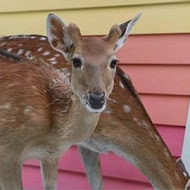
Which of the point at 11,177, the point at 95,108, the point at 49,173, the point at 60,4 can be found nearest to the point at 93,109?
the point at 95,108

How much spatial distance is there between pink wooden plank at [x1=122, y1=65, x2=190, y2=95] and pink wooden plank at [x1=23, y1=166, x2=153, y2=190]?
0.60 meters

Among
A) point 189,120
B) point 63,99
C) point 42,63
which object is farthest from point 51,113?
point 189,120

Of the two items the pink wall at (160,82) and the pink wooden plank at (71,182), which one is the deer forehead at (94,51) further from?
the pink wooden plank at (71,182)

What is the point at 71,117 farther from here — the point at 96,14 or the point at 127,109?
the point at 96,14

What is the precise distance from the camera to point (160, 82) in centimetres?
312

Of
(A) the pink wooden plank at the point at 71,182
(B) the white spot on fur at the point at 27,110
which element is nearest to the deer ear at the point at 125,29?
(B) the white spot on fur at the point at 27,110

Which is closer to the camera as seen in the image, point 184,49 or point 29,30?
point 184,49

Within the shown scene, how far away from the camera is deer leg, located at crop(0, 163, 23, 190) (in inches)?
97.9

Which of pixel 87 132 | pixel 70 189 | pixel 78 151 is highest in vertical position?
pixel 87 132

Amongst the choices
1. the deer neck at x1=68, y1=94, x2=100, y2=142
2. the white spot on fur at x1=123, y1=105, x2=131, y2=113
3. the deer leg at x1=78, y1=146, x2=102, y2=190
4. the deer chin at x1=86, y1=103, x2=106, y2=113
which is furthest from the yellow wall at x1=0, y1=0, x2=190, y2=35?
the deer chin at x1=86, y1=103, x2=106, y2=113

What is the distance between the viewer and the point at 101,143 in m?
2.80

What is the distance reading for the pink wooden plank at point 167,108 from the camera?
10.1 ft

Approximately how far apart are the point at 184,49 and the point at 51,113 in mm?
952

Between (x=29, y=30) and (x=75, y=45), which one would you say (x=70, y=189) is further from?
(x=75, y=45)
